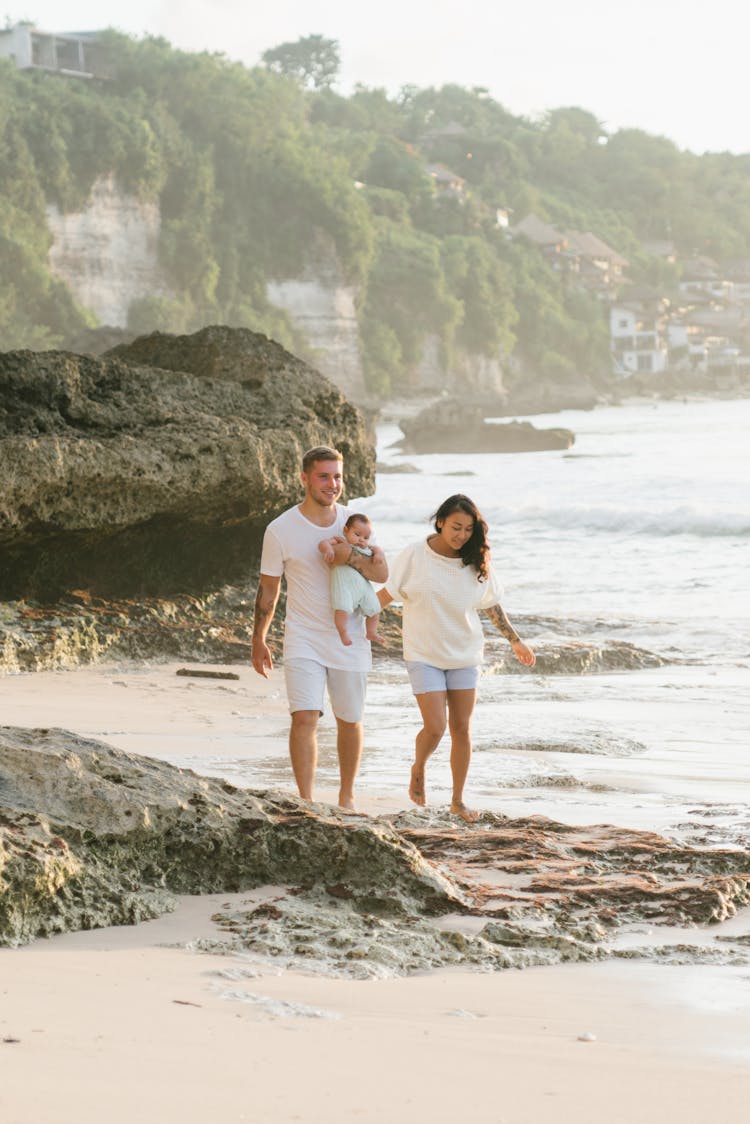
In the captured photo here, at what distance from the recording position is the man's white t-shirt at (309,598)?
5195 millimetres

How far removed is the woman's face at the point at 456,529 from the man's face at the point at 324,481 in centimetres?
46

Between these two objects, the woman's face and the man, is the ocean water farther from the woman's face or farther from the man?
the woman's face

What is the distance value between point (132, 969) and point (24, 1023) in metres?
0.42

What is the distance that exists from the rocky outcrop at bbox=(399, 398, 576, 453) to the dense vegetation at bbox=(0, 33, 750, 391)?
70.5 ft

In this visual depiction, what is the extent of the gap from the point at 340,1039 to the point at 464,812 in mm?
2443

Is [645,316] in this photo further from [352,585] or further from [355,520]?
[352,585]

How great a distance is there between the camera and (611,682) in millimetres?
9141

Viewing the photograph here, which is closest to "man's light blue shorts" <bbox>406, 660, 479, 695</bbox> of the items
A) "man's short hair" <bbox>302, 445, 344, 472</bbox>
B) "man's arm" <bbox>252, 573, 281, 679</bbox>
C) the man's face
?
"man's arm" <bbox>252, 573, 281, 679</bbox>

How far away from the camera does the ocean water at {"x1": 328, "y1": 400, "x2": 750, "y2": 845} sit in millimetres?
5773

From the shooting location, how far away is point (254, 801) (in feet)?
12.6

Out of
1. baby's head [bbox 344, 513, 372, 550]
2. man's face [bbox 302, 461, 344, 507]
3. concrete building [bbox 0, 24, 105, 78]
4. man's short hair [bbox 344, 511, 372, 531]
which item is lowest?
baby's head [bbox 344, 513, 372, 550]

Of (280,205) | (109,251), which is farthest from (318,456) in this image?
(280,205)

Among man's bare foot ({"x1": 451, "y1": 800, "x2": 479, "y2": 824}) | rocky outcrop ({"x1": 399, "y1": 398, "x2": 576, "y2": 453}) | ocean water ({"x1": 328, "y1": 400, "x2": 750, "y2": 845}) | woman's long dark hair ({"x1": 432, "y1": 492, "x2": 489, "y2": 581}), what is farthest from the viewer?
rocky outcrop ({"x1": 399, "y1": 398, "x2": 576, "y2": 453})

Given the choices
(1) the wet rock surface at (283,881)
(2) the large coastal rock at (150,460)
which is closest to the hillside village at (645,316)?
(2) the large coastal rock at (150,460)
